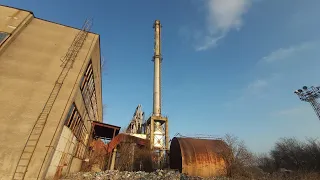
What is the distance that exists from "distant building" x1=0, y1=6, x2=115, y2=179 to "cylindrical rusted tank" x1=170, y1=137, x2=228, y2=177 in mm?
7533

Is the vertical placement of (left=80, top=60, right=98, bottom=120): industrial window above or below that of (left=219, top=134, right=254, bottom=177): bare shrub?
above

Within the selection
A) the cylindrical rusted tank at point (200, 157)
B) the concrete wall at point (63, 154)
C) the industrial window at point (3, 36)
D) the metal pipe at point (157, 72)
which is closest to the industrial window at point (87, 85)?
the concrete wall at point (63, 154)

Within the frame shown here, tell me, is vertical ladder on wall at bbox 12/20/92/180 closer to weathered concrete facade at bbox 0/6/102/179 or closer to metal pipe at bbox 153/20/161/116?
weathered concrete facade at bbox 0/6/102/179

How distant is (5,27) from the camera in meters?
Answer: 10.3

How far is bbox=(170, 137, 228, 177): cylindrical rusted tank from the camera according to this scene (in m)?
13.4

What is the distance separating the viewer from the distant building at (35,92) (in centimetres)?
753

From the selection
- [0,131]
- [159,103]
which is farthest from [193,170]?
[159,103]

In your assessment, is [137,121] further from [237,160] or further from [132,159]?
[237,160]

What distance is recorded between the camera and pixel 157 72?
107 ft

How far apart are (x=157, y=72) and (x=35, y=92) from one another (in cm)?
2453

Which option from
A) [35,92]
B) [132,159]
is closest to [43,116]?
[35,92]

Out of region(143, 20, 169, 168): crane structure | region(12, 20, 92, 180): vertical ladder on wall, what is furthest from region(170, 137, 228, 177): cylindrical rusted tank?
region(143, 20, 169, 168): crane structure

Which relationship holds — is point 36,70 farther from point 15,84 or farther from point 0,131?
point 0,131

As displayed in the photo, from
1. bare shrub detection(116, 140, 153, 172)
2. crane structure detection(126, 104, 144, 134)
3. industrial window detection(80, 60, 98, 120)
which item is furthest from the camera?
crane structure detection(126, 104, 144, 134)
